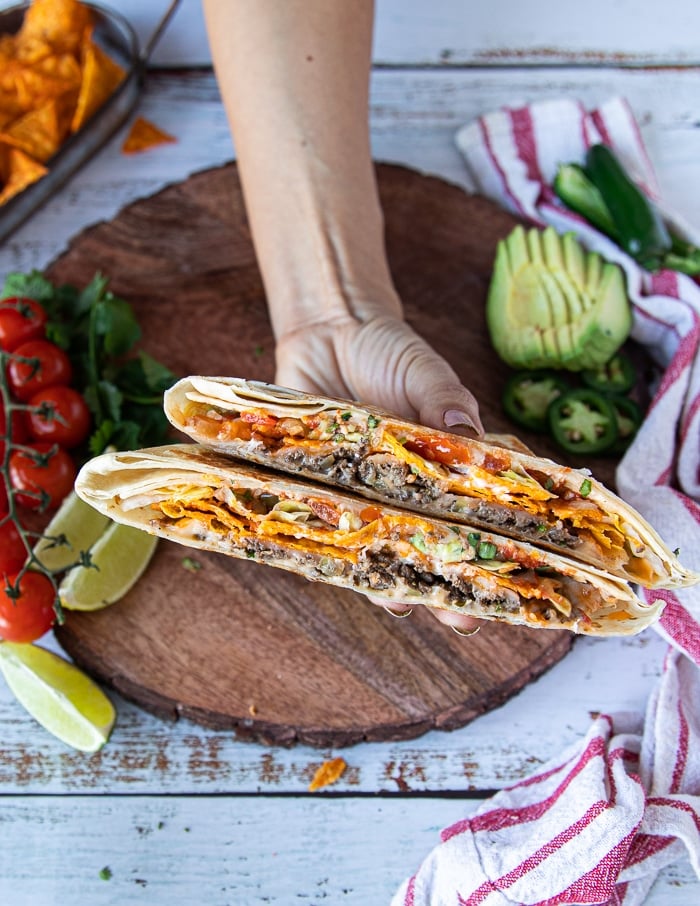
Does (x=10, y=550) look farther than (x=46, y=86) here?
No

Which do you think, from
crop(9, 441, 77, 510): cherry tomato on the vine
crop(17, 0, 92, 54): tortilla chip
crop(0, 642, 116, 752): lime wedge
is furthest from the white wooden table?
crop(17, 0, 92, 54): tortilla chip

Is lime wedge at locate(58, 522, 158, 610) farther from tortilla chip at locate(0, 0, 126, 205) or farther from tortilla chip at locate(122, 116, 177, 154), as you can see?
tortilla chip at locate(122, 116, 177, 154)

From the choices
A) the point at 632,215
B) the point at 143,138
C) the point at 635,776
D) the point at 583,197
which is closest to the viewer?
the point at 635,776

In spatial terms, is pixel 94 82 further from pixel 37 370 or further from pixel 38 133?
pixel 37 370

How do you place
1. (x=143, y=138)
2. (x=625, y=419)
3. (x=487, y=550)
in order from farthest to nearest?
1. (x=143, y=138)
2. (x=625, y=419)
3. (x=487, y=550)

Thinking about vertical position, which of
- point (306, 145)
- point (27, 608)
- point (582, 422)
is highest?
point (306, 145)

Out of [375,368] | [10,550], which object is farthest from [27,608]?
[375,368]

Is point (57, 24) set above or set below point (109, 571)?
above

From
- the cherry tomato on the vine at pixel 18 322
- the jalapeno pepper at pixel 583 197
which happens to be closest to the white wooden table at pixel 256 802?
the cherry tomato on the vine at pixel 18 322
